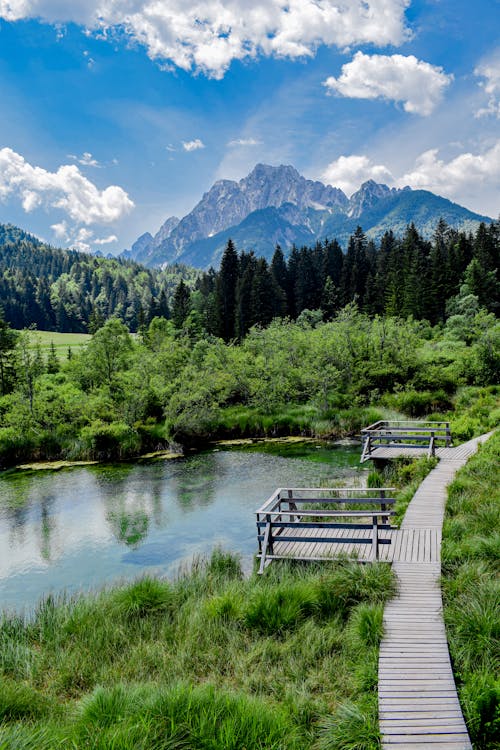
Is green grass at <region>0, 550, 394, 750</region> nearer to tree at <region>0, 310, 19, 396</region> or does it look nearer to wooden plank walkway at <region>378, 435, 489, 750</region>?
wooden plank walkway at <region>378, 435, 489, 750</region>

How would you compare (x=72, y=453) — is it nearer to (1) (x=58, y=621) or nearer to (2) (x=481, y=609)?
(1) (x=58, y=621)

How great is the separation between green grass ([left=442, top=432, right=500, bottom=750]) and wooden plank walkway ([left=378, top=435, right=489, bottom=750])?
0.56 feet

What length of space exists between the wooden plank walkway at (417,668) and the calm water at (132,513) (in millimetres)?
5733

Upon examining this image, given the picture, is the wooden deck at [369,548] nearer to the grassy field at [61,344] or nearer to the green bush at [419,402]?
the green bush at [419,402]

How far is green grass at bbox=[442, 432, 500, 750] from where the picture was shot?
5.81 meters

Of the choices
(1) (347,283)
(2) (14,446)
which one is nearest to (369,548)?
(2) (14,446)

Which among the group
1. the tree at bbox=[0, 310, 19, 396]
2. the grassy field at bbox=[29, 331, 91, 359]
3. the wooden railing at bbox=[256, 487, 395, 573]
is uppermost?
the grassy field at bbox=[29, 331, 91, 359]

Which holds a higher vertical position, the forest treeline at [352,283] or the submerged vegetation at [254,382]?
the forest treeline at [352,283]

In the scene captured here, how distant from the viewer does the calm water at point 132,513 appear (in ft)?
47.6

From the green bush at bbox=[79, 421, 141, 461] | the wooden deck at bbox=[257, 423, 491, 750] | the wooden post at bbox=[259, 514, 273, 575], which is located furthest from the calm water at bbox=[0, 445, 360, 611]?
the wooden deck at bbox=[257, 423, 491, 750]

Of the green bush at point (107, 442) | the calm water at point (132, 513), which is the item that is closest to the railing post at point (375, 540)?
the calm water at point (132, 513)

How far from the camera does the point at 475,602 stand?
7828mm

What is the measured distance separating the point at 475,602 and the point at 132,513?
14.4 m

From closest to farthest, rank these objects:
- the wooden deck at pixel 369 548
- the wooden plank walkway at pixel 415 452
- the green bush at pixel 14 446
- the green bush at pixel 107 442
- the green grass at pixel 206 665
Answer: the green grass at pixel 206 665
the wooden deck at pixel 369 548
the wooden plank walkway at pixel 415 452
the green bush at pixel 14 446
the green bush at pixel 107 442
